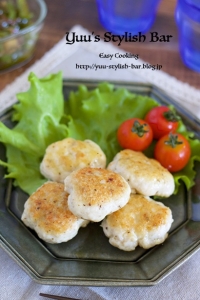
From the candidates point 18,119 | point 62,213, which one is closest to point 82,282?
point 62,213

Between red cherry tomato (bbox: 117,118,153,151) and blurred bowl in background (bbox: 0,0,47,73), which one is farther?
blurred bowl in background (bbox: 0,0,47,73)

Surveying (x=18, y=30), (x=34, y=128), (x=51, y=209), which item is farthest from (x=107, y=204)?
(x=18, y=30)

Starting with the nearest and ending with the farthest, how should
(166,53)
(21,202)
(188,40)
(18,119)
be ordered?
(21,202) → (18,119) → (188,40) → (166,53)

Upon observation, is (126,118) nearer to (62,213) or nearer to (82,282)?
(62,213)

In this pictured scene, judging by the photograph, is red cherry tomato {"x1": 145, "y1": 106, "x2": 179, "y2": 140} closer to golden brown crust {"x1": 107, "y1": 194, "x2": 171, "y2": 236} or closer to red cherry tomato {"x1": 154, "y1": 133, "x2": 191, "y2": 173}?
red cherry tomato {"x1": 154, "y1": 133, "x2": 191, "y2": 173}

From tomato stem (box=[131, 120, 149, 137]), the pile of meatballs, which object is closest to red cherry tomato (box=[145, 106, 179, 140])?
tomato stem (box=[131, 120, 149, 137])

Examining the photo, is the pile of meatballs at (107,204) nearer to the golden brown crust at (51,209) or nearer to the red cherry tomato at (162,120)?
the golden brown crust at (51,209)

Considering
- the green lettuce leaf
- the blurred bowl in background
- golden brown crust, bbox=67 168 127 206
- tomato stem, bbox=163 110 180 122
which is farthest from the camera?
the blurred bowl in background
